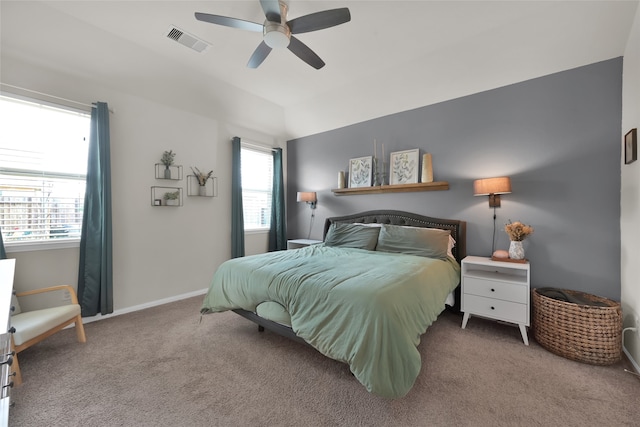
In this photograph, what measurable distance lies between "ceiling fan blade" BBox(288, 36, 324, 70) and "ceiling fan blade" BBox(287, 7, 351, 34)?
0.11 metres

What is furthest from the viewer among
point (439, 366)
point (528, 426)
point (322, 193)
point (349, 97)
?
point (322, 193)

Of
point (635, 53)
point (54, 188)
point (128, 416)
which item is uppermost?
point (635, 53)

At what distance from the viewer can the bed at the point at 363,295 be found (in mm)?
1490

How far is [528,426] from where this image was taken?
1448mm

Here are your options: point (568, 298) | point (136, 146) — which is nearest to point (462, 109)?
point (568, 298)

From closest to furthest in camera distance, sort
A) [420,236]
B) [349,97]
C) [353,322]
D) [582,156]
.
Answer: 1. [353,322]
2. [582,156]
3. [420,236]
4. [349,97]

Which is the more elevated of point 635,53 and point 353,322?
point 635,53

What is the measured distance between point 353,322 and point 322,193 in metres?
3.26

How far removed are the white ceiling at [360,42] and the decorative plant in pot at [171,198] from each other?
4.59 feet

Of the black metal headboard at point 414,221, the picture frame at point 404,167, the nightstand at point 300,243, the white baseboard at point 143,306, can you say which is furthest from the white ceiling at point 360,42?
the white baseboard at point 143,306

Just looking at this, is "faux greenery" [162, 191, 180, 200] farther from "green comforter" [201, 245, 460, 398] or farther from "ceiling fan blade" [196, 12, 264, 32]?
"ceiling fan blade" [196, 12, 264, 32]

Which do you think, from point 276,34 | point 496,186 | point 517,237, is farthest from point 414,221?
point 276,34

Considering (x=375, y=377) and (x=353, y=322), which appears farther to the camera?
(x=353, y=322)

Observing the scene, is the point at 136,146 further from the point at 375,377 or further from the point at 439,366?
the point at 439,366
